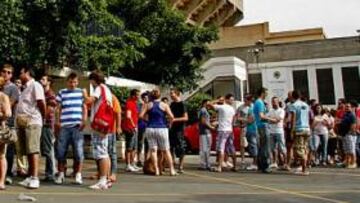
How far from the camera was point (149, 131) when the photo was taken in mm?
12742

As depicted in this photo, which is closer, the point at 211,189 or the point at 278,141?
the point at 211,189

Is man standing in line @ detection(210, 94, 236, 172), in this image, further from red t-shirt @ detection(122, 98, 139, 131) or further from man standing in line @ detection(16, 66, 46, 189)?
man standing in line @ detection(16, 66, 46, 189)

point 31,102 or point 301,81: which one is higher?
point 301,81

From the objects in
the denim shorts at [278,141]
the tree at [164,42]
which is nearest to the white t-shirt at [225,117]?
the denim shorts at [278,141]

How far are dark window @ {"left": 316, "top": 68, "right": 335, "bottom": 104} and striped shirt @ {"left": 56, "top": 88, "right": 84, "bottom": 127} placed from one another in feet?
112

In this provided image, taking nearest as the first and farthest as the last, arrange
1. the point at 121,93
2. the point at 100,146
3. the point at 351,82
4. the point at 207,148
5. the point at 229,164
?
the point at 100,146
the point at 207,148
the point at 229,164
the point at 121,93
the point at 351,82

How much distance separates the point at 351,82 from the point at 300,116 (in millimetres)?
29575

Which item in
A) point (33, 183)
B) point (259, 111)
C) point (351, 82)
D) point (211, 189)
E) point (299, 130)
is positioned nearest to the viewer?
point (33, 183)

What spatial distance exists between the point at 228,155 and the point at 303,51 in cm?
3068

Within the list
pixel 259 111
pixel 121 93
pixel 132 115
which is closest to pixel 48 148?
pixel 132 115

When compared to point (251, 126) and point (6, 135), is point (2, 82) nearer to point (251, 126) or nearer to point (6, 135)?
point (6, 135)

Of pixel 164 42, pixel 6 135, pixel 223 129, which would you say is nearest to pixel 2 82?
pixel 6 135

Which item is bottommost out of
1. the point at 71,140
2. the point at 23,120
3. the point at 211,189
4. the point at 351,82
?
the point at 211,189

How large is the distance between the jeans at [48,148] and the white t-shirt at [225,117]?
440 centimetres
